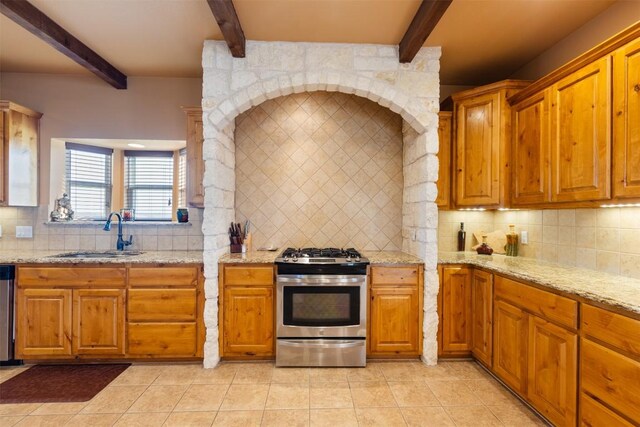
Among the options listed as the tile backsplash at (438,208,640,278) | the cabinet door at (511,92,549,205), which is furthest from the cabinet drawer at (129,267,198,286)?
the cabinet door at (511,92,549,205)

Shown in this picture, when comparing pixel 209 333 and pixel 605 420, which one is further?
pixel 209 333

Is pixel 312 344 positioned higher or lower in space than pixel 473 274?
lower

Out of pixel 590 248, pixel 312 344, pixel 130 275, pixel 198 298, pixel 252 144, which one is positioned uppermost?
pixel 252 144

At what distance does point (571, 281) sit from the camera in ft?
6.40

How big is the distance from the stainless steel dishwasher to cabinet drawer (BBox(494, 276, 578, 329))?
390 cm

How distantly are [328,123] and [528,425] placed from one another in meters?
2.98

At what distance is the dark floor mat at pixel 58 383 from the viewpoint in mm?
2266

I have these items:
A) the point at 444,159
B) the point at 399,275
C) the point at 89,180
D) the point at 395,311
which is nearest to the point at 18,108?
the point at 89,180

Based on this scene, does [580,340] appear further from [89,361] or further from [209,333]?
[89,361]

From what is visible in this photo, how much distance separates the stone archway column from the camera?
2732 millimetres

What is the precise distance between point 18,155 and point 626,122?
15.8 ft

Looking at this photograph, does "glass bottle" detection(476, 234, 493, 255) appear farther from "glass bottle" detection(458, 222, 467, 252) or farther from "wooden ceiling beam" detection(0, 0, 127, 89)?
"wooden ceiling beam" detection(0, 0, 127, 89)

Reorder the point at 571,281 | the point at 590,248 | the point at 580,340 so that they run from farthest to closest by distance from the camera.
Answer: the point at 590,248
the point at 571,281
the point at 580,340

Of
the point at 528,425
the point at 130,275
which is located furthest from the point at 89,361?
the point at 528,425
